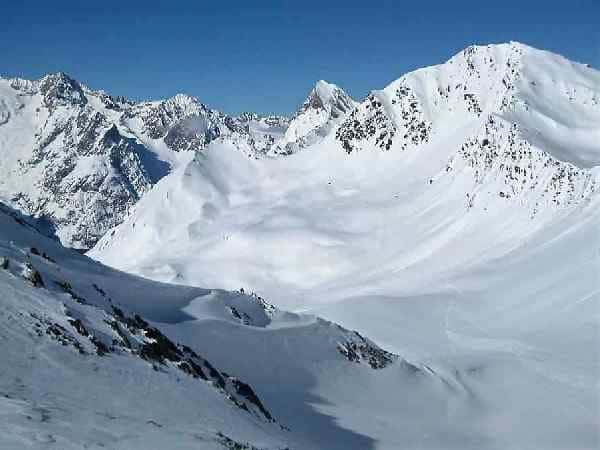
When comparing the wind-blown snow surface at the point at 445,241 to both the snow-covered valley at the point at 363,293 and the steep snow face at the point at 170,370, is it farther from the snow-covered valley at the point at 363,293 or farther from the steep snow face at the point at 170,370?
the steep snow face at the point at 170,370

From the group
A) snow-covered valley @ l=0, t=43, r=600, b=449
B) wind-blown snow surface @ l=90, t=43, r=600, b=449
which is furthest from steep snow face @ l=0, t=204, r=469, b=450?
wind-blown snow surface @ l=90, t=43, r=600, b=449

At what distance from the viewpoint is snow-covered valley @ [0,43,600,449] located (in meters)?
21.1

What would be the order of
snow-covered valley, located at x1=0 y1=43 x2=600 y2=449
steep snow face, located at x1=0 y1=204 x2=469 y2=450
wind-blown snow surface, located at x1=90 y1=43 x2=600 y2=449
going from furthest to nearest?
wind-blown snow surface, located at x1=90 y1=43 x2=600 y2=449 → snow-covered valley, located at x1=0 y1=43 x2=600 y2=449 → steep snow face, located at x1=0 y1=204 x2=469 y2=450

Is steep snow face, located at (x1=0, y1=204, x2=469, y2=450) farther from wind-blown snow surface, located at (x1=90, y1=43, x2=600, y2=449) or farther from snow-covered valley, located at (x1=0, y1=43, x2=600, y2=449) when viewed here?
wind-blown snow surface, located at (x1=90, y1=43, x2=600, y2=449)

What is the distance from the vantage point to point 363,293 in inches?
3755

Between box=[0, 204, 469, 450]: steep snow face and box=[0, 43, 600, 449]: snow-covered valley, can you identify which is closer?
box=[0, 204, 469, 450]: steep snow face

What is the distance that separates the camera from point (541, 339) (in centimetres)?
6381

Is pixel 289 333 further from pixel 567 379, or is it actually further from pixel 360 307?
pixel 360 307

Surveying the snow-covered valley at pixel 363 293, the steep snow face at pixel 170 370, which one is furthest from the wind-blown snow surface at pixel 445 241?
the steep snow face at pixel 170 370

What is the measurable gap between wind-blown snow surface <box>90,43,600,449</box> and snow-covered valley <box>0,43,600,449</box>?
13.4 inches

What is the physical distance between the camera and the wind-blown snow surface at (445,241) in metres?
47.2

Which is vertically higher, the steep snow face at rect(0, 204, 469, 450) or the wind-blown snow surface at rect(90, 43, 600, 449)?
the wind-blown snow surface at rect(90, 43, 600, 449)

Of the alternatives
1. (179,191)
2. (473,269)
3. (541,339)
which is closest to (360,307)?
(473,269)

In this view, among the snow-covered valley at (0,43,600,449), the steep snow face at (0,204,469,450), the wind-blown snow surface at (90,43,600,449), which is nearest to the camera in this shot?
the steep snow face at (0,204,469,450)
